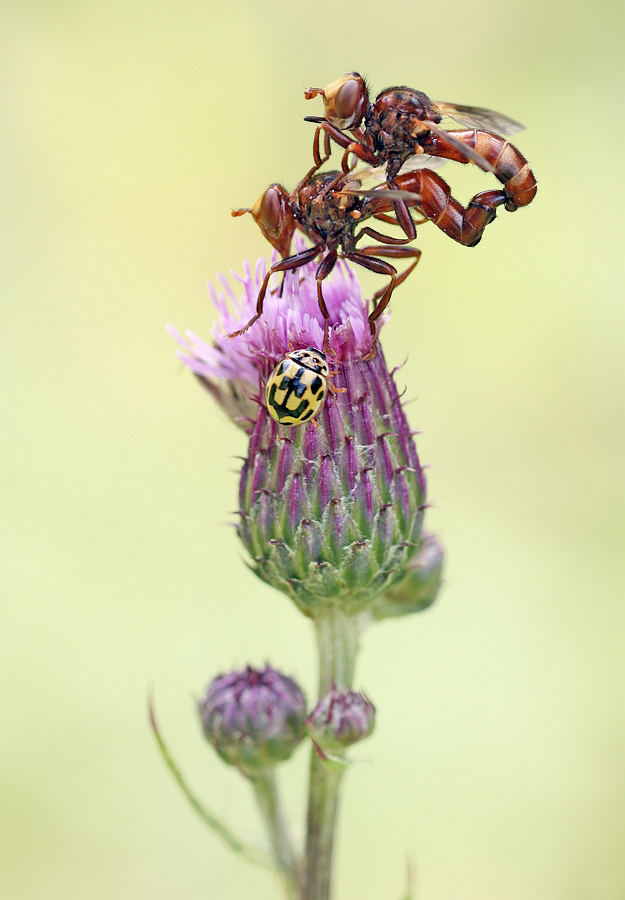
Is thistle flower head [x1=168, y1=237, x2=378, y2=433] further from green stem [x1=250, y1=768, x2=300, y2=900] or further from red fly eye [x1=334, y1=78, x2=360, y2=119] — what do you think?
green stem [x1=250, y1=768, x2=300, y2=900]

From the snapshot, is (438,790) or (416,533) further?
(438,790)

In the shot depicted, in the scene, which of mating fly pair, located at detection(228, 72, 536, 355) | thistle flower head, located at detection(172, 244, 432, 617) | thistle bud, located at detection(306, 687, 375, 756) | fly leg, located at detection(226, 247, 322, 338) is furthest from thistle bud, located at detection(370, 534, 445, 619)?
fly leg, located at detection(226, 247, 322, 338)

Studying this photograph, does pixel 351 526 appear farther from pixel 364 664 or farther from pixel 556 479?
pixel 556 479

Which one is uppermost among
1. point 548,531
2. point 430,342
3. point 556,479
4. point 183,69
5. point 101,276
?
point 183,69

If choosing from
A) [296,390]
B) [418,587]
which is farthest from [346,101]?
[418,587]

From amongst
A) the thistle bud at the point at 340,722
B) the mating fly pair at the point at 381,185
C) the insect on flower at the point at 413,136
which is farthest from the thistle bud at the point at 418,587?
the insect on flower at the point at 413,136

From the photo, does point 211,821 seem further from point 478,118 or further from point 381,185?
point 478,118

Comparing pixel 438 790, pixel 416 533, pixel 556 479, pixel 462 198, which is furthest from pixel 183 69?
pixel 416 533
